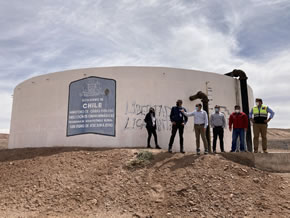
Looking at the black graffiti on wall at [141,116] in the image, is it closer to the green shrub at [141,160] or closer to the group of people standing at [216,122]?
the group of people standing at [216,122]

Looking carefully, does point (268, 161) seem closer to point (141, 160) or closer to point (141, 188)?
point (141, 160)

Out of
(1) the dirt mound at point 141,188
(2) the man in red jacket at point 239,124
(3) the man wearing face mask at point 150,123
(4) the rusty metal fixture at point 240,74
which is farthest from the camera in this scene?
(4) the rusty metal fixture at point 240,74

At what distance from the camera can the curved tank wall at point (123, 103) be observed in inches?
361

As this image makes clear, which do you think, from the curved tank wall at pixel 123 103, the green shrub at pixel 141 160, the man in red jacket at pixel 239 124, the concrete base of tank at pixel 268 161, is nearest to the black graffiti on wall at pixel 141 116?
the curved tank wall at pixel 123 103

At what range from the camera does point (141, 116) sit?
9281mm

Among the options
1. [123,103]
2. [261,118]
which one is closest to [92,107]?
[123,103]

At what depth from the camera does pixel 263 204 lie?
5.26 meters

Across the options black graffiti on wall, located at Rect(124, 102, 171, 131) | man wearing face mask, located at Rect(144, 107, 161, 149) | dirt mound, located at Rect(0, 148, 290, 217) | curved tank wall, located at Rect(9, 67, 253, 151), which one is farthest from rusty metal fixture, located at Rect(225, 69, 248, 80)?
dirt mound, located at Rect(0, 148, 290, 217)

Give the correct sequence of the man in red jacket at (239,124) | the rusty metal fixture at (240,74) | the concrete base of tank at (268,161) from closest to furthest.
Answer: the concrete base of tank at (268,161) < the man in red jacket at (239,124) < the rusty metal fixture at (240,74)

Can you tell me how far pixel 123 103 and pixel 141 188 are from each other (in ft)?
12.3

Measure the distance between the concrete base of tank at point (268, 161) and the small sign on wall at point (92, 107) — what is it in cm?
420

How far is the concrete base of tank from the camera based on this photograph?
6976 mm

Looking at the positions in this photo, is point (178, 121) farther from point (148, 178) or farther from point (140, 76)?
point (140, 76)

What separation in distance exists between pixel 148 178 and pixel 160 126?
3.07 m
